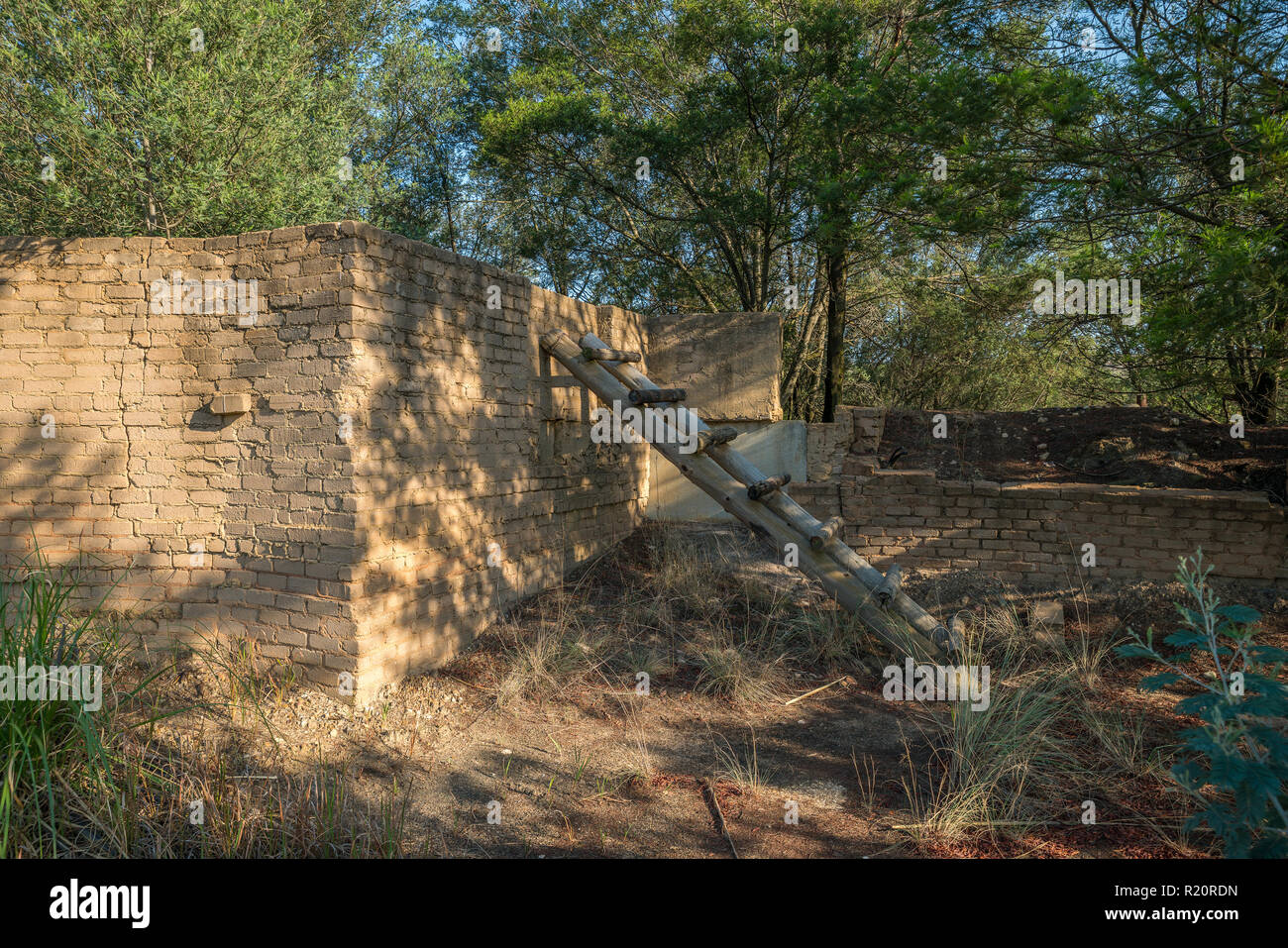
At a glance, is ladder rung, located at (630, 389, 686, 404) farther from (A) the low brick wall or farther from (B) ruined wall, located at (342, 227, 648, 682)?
(A) the low brick wall

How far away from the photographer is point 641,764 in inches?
185

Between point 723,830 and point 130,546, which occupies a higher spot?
point 130,546

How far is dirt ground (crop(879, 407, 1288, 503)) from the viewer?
7.96 metres

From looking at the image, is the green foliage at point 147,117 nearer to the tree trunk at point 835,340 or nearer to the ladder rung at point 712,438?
the ladder rung at point 712,438

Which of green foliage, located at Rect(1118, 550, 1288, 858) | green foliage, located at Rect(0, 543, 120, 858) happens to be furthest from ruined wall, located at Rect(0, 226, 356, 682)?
green foliage, located at Rect(1118, 550, 1288, 858)

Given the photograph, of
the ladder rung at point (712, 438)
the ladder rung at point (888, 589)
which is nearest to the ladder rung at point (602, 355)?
the ladder rung at point (712, 438)

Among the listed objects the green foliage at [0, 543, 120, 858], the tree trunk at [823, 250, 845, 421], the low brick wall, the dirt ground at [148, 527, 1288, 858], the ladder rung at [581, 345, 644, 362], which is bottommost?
the dirt ground at [148, 527, 1288, 858]

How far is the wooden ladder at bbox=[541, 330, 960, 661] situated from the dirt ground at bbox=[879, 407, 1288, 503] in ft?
9.48

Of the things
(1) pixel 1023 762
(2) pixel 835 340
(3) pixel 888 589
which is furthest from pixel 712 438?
(2) pixel 835 340

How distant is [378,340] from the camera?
5492 mm

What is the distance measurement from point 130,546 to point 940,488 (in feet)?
24.0

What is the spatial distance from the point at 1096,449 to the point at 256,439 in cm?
849
